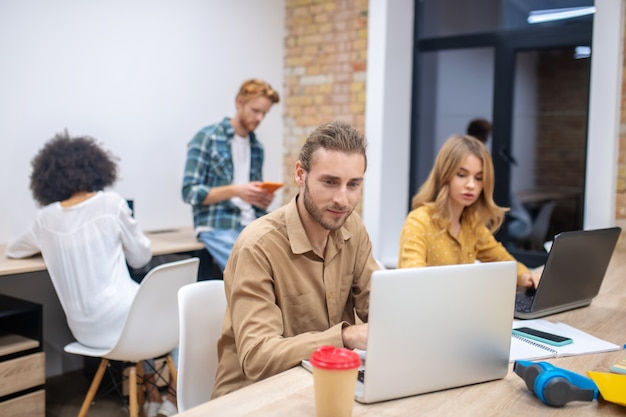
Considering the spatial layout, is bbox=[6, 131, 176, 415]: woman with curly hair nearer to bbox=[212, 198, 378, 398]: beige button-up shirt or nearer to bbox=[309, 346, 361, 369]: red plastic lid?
bbox=[212, 198, 378, 398]: beige button-up shirt

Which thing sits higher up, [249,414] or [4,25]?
[4,25]

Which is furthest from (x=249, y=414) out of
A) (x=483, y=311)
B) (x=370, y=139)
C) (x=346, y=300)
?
(x=370, y=139)

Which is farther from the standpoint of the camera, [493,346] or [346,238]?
[346,238]

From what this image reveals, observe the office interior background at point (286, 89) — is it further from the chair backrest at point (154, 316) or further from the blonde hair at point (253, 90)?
the chair backrest at point (154, 316)

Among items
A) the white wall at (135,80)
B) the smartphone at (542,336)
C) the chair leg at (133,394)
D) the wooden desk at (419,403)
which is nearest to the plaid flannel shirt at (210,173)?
the white wall at (135,80)

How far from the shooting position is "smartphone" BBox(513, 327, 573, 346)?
5.67ft

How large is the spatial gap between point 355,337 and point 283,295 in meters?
0.28

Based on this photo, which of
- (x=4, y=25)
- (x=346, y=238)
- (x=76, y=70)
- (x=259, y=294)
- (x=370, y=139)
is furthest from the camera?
(x=370, y=139)

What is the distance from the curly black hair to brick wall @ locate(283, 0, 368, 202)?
163cm

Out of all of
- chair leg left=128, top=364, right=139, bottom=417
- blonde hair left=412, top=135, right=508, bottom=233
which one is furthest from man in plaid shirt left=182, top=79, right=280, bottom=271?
blonde hair left=412, top=135, right=508, bottom=233

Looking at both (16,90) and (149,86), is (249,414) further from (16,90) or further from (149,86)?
(149,86)

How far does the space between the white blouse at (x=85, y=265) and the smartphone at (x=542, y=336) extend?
5.76ft

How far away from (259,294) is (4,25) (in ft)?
8.42

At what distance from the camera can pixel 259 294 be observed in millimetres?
1639
